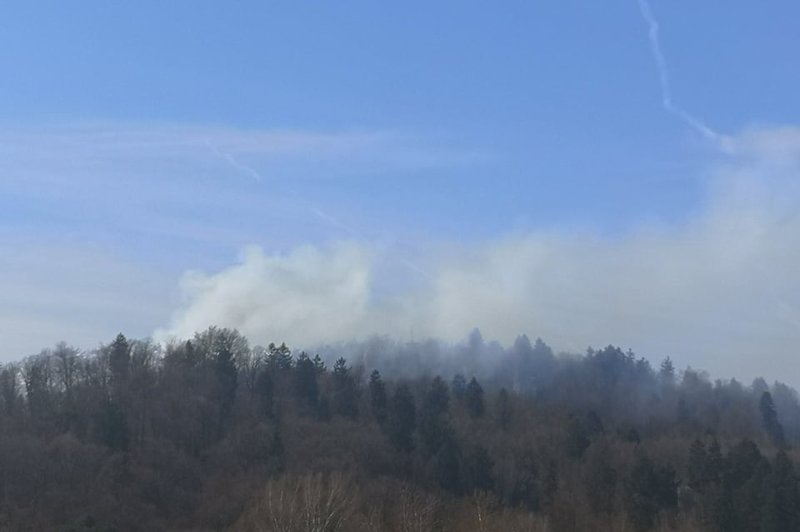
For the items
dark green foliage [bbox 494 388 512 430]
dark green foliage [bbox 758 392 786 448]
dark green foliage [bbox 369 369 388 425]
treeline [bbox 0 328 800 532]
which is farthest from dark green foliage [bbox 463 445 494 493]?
dark green foliage [bbox 758 392 786 448]

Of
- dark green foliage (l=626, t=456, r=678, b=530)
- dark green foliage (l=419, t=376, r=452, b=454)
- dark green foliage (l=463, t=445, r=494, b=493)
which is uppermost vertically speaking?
dark green foliage (l=419, t=376, r=452, b=454)

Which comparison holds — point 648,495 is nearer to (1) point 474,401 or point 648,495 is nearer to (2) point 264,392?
(1) point 474,401

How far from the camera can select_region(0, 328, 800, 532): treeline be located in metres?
68.2

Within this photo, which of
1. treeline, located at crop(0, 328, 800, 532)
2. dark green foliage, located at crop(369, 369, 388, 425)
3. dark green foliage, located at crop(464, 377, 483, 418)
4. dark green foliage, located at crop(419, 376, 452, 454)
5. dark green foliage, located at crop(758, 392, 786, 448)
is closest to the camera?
treeline, located at crop(0, 328, 800, 532)

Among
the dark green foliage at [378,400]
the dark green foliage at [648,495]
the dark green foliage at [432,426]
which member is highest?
the dark green foliage at [378,400]

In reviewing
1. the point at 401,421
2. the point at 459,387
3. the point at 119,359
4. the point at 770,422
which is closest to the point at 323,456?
the point at 401,421

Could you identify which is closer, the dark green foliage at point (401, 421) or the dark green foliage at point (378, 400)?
the dark green foliage at point (401, 421)

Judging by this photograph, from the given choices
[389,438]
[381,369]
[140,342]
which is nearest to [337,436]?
[389,438]

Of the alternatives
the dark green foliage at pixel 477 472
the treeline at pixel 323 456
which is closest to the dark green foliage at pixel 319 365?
the treeline at pixel 323 456

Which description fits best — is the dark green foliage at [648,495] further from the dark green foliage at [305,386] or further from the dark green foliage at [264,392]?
the dark green foliage at [305,386]

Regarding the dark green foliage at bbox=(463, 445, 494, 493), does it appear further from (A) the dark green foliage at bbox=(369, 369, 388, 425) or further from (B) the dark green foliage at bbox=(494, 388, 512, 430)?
(B) the dark green foliage at bbox=(494, 388, 512, 430)

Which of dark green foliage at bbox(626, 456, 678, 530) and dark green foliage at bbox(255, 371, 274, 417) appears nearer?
dark green foliage at bbox(626, 456, 678, 530)

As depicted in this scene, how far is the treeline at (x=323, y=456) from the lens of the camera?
6819 cm

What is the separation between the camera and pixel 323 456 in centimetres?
8475
